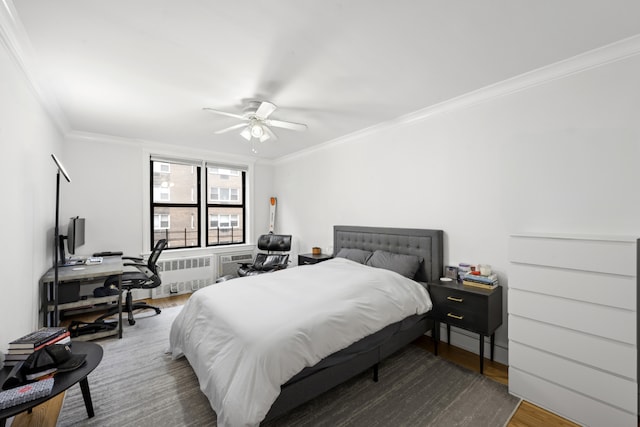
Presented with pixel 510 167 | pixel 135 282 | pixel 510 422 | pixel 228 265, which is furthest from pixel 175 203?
pixel 510 422

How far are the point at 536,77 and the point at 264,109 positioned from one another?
2.49 m

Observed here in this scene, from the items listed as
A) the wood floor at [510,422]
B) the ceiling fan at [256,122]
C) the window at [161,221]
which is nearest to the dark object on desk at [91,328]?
the wood floor at [510,422]

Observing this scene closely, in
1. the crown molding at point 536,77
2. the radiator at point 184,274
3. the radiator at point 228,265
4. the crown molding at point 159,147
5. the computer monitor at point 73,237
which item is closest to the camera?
the crown molding at point 536,77

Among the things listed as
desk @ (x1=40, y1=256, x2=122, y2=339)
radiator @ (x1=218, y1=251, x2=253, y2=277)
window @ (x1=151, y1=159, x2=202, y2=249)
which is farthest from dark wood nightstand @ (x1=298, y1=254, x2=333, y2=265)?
desk @ (x1=40, y1=256, x2=122, y2=339)

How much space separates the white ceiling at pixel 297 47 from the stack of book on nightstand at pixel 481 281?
185cm

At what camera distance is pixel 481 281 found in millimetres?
2525

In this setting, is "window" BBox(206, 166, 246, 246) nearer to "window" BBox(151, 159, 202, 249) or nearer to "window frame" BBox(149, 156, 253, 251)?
"window frame" BBox(149, 156, 253, 251)

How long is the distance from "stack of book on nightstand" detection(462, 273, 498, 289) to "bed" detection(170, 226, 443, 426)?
1.25 ft

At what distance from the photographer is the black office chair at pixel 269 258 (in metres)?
4.28

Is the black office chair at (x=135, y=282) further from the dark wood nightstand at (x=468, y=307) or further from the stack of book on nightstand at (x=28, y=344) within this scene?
the dark wood nightstand at (x=468, y=307)

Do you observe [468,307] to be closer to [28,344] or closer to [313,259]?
[313,259]

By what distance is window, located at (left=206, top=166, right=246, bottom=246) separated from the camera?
531cm

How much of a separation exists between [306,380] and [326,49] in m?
2.37

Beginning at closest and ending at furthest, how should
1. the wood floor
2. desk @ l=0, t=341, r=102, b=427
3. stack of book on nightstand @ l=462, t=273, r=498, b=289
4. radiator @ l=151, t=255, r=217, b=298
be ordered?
1. desk @ l=0, t=341, r=102, b=427
2. the wood floor
3. stack of book on nightstand @ l=462, t=273, r=498, b=289
4. radiator @ l=151, t=255, r=217, b=298
